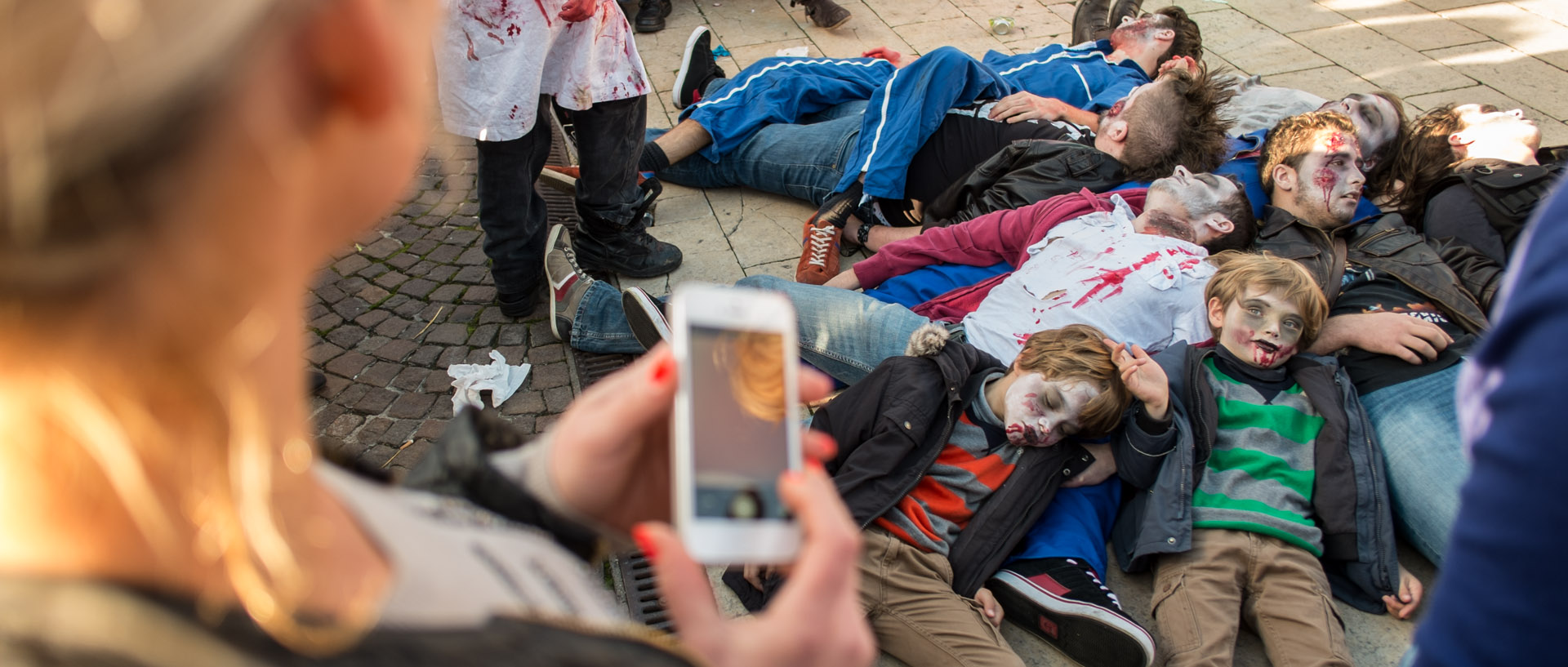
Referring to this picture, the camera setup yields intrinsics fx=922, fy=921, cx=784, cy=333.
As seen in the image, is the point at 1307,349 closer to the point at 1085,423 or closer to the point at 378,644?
the point at 1085,423

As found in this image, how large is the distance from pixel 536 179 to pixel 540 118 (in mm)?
349

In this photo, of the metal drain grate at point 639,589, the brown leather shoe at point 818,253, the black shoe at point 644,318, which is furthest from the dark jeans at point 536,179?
the metal drain grate at point 639,589

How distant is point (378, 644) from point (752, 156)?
14.4ft

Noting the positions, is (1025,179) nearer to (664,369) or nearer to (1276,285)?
(1276,285)

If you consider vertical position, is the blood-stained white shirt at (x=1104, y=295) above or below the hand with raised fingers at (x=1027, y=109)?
below

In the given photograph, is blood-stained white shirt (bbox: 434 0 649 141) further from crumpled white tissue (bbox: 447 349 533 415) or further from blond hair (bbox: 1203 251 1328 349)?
blond hair (bbox: 1203 251 1328 349)

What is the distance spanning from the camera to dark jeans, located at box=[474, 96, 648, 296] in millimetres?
3627

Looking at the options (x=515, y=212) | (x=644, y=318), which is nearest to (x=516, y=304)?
(x=515, y=212)

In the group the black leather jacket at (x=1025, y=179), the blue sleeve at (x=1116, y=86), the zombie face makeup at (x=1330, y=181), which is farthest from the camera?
the blue sleeve at (x=1116, y=86)

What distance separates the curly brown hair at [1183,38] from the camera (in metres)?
5.70

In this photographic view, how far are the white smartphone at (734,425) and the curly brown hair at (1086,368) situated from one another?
2.11 metres

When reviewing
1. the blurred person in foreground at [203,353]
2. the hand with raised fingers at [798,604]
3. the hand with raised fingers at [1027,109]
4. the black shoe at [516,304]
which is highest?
the blurred person in foreground at [203,353]

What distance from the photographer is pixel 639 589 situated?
2.89 metres

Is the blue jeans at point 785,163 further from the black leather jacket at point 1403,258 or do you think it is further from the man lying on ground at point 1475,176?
the man lying on ground at point 1475,176
